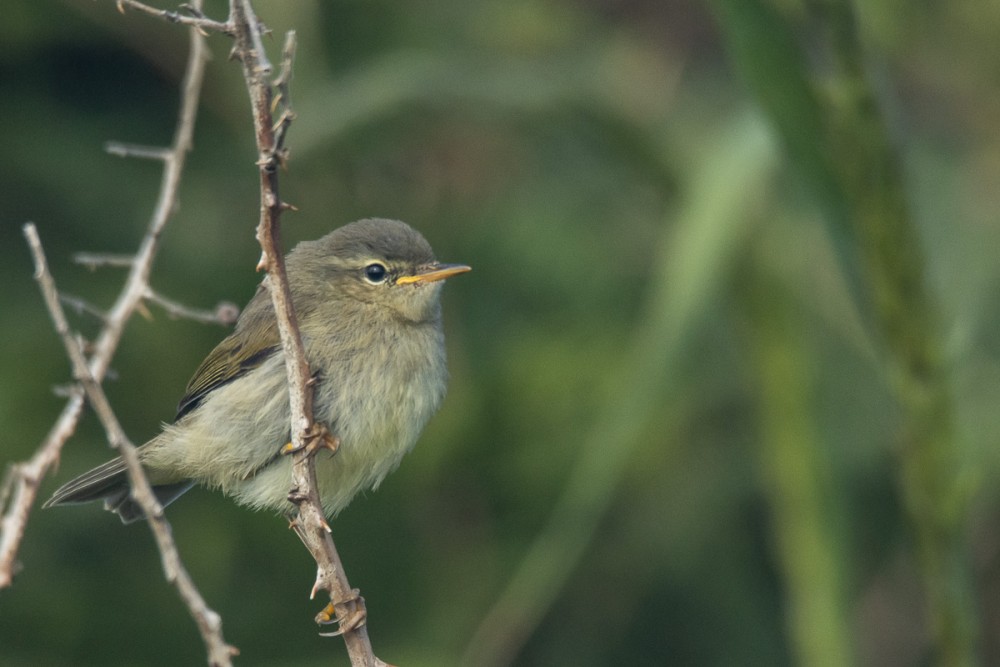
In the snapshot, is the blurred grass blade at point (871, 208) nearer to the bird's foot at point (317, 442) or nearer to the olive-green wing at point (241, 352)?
the bird's foot at point (317, 442)

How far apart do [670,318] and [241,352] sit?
1262mm

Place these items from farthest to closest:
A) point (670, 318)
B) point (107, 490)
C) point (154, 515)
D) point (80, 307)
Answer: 1. point (670, 318)
2. point (107, 490)
3. point (80, 307)
4. point (154, 515)

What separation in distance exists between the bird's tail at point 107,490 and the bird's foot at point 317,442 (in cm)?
66

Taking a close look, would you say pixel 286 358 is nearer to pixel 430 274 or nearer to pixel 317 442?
pixel 317 442

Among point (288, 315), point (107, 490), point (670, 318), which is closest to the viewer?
point (288, 315)

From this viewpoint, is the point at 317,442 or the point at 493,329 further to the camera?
the point at 493,329

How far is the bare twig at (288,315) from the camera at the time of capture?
2123 millimetres

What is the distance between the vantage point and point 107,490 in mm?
3729

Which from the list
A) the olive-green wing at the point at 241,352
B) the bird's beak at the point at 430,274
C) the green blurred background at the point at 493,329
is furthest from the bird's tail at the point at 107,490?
the green blurred background at the point at 493,329

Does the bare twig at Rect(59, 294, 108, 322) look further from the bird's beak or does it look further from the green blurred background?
the green blurred background

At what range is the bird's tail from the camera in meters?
3.63

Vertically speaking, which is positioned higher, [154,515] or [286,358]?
[286,358]

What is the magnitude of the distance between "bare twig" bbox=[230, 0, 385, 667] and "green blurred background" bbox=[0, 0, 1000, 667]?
6.76 feet

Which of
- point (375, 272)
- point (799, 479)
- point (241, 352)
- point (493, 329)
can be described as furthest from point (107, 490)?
point (493, 329)
